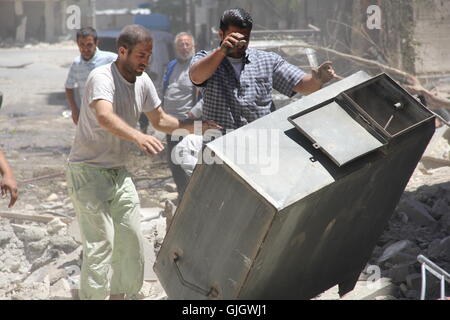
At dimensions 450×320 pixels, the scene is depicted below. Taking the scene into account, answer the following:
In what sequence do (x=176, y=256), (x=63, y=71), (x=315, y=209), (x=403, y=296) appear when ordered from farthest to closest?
1. (x=63, y=71)
2. (x=403, y=296)
3. (x=176, y=256)
4. (x=315, y=209)

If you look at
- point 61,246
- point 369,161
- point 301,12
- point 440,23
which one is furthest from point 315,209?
point 301,12

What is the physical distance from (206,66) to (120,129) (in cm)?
63

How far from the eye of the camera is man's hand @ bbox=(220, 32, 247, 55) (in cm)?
409

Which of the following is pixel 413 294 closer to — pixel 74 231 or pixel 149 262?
pixel 149 262

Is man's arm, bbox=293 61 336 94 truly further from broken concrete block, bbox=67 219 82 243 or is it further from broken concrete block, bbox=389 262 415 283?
broken concrete block, bbox=67 219 82 243

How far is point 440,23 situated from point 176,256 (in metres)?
9.47

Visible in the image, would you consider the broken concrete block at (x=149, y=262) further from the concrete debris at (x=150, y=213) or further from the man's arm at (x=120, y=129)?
the man's arm at (x=120, y=129)

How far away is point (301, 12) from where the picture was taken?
16.6 metres

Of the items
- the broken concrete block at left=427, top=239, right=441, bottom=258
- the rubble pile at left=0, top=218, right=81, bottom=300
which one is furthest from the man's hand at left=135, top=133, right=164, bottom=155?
the broken concrete block at left=427, top=239, right=441, bottom=258

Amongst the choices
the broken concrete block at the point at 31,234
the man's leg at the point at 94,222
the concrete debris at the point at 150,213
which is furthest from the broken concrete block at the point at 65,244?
the man's leg at the point at 94,222

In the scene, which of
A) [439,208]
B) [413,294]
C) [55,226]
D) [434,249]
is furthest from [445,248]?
[55,226]

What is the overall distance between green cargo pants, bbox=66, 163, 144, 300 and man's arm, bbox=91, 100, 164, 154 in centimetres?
43

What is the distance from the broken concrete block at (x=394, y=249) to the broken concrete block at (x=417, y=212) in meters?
0.46

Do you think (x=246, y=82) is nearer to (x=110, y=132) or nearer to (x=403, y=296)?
(x=110, y=132)
